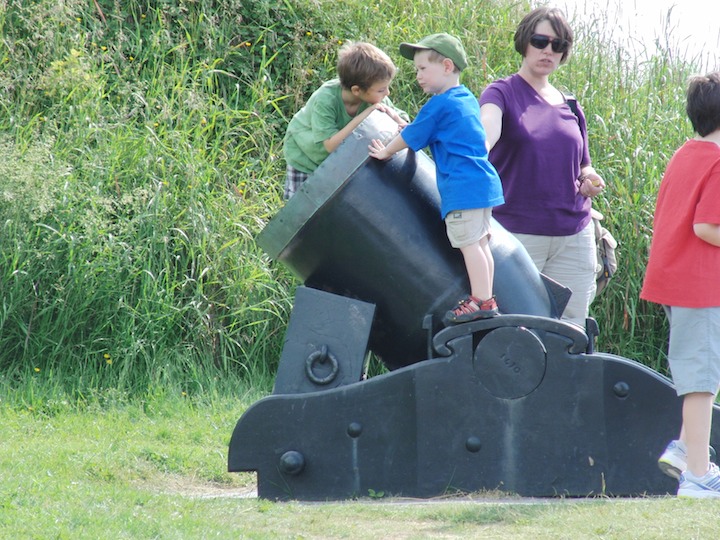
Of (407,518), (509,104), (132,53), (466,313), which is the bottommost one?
(407,518)

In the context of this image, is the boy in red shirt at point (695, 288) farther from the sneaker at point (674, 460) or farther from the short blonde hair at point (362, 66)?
the short blonde hair at point (362, 66)

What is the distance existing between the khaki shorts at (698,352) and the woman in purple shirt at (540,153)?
886 millimetres

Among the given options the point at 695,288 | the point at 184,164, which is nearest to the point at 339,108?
the point at 695,288

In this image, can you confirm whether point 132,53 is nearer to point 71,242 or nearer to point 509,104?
point 71,242

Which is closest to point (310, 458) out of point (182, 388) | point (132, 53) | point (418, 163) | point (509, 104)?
point (418, 163)

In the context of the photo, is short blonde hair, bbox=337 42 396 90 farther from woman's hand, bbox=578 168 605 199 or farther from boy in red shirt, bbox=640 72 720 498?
boy in red shirt, bbox=640 72 720 498

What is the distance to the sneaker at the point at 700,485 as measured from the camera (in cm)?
384

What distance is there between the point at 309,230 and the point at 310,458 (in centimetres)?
89

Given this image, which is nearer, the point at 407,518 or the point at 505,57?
the point at 407,518

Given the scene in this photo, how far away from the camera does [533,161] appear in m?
4.62

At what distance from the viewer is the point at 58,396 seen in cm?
604

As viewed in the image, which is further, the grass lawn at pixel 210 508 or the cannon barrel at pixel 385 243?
the cannon barrel at pixel 385 243

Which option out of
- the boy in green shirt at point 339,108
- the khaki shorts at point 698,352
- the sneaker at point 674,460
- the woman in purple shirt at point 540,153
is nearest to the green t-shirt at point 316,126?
the boy in green shirt at point 339,108

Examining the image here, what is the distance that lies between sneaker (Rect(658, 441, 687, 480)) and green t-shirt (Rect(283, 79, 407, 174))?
6.32 ft
